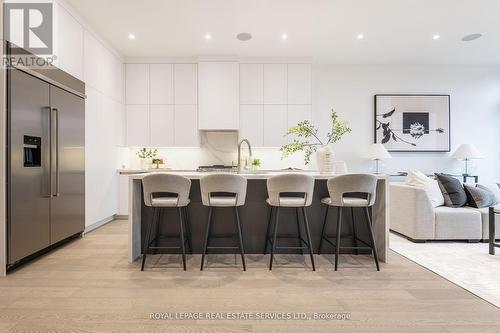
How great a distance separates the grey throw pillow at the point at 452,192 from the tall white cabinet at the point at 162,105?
4017 mm

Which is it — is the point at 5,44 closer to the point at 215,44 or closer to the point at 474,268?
the point at 215,44

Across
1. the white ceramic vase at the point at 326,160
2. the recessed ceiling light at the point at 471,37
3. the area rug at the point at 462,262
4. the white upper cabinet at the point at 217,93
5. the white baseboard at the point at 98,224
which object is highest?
the recessed ceiling light at the point at 471,37

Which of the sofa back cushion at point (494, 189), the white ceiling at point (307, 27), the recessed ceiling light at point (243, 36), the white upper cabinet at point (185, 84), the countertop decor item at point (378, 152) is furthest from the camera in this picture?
the white upper cabinet at point (185, 84)

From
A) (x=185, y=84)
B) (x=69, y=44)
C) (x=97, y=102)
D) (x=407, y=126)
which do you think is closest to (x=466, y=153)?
(x=407, y=126)

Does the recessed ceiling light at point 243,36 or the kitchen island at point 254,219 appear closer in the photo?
the kitchen island at point 254,219

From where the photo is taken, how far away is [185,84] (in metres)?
5.17

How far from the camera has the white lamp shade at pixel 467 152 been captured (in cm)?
509

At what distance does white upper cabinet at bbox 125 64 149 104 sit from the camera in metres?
5.20

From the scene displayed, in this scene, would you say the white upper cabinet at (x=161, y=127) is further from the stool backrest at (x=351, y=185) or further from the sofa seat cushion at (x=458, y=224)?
the sofa seat cushion at (x=458, y=224)

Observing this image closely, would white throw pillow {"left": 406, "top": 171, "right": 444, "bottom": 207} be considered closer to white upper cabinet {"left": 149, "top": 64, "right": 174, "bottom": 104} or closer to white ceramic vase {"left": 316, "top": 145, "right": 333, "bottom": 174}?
white ceramic vase {"left": 316, "top": 145, "right": 333, "bottom": 174}

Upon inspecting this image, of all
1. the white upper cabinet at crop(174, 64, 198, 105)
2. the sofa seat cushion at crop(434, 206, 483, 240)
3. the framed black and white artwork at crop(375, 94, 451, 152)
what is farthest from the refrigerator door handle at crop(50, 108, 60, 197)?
the framed black and white artwork at crop(375, 94, 451, 152)

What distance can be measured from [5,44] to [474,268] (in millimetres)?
→ 4881

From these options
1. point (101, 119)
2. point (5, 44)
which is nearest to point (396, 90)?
point (101, 119)

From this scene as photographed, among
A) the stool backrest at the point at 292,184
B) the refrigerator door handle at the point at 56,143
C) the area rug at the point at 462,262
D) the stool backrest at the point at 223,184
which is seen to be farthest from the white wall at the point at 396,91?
the refrigerator door handle at the point at 56,143
